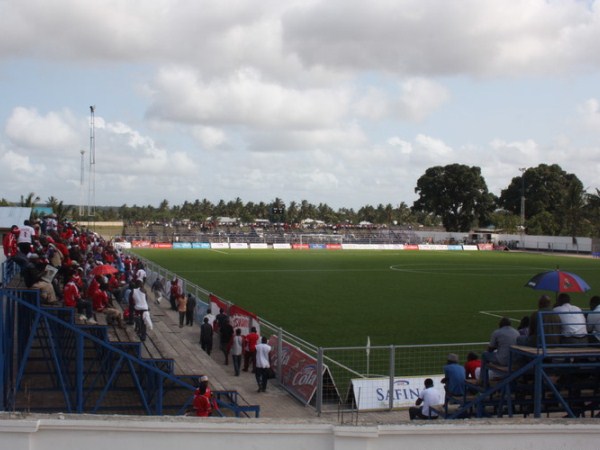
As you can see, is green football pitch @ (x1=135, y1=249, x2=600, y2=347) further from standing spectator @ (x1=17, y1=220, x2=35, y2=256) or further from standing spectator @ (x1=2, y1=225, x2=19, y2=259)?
standing spectator @ (x1=17, y1=220, x2=35, y2=256)

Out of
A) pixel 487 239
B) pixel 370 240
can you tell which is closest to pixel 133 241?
pixel 370 240

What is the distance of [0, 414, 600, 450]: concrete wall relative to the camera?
5.42 metres

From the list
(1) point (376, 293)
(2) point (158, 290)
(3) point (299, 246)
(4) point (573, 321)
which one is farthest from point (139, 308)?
(3) point (299, 246)

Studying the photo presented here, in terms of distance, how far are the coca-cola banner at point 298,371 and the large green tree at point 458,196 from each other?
102049 millimetres

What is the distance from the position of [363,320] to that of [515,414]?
1731 cm

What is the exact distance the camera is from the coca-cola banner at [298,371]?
14.9 metres

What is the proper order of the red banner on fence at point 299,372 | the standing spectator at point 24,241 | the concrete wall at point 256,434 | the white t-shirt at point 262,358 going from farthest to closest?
the white t-shirt at point 262,358
the red banner on fence at point 299,372
the standing spectator at point 24,241
the concrete wall at point 256,434

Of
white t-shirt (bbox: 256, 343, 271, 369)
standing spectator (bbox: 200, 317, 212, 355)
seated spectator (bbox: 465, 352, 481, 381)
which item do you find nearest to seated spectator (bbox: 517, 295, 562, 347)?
seated spectator (bbox: 465, 352, 481, 381)

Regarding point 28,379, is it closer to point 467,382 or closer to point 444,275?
point 467,382

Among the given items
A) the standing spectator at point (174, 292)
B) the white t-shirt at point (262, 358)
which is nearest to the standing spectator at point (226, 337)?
the white t-shirt at point (262, 358)

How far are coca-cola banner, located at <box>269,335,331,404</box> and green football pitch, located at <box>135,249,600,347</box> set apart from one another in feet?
15.6

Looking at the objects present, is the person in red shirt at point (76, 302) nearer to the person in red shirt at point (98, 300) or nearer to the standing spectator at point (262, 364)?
the person in red shirt at point (98, 300)

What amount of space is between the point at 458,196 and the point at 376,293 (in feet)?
273

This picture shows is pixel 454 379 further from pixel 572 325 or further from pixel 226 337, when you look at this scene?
pixel 226 337
